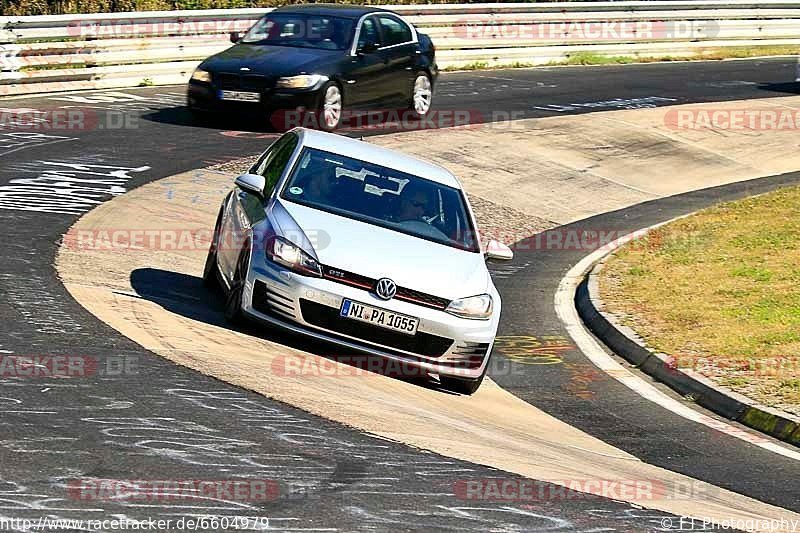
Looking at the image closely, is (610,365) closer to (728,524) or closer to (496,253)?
(496,253)

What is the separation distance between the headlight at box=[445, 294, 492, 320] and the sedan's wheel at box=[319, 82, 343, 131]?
1048 cm

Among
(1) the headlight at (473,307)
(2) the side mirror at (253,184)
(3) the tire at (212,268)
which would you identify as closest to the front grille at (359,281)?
(1) the headlight at (473,307)

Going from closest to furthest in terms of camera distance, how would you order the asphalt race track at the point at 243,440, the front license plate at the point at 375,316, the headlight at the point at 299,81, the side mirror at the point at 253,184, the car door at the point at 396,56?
1. the asphalt race track at the point at 243,440
2. the front license plate at the point at 375,316
3. the side mirror at the point at 253,184
4. the headlight at the point at 299,81
5. the car door at the point at 396,56

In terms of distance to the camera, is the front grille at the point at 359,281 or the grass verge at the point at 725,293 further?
the grass verge at the point at 725,293

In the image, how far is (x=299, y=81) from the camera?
19.9 metres

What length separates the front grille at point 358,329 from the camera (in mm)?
9820

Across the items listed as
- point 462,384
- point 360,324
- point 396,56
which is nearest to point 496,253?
point 462,384

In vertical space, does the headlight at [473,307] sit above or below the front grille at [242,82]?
below

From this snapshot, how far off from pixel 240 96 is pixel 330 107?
4.68ft

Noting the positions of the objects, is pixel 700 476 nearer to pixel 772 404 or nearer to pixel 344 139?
pixel 772 404

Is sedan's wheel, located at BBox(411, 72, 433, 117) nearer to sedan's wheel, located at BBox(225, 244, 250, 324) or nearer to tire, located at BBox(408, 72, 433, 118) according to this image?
tire, located at BBox(408, 72, 433, 118)

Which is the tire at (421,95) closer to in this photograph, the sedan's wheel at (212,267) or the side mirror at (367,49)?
the side mirror at (367,49)

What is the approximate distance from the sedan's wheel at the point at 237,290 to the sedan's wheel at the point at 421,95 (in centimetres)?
1274

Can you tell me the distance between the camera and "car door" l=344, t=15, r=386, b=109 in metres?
21.0
